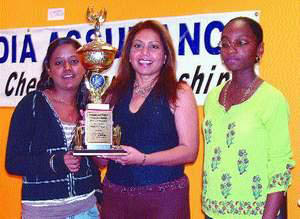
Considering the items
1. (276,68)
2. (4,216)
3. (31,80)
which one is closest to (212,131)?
(276,68)

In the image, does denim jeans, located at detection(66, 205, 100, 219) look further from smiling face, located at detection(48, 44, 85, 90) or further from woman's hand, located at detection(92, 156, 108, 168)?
smiling face, located at detection(48, 44, 85, 90)

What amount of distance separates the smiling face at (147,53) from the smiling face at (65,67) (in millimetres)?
252

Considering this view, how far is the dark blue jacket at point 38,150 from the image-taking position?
1906 millimetres

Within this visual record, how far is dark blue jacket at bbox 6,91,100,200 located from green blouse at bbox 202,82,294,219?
0.64 metres

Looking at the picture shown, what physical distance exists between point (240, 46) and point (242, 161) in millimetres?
412

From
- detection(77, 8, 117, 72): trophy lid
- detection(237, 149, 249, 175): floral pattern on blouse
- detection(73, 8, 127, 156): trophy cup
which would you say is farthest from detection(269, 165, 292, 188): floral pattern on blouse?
detection(77, 8, 117, 72): trophy lid

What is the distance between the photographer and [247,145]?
5.34ft

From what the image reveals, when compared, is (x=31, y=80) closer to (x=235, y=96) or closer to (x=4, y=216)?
(x=4, y=216)

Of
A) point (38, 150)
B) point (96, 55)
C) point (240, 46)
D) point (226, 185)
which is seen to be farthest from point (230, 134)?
point (38, 150)

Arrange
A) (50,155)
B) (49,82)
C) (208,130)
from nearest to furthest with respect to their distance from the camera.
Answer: (208,130)
(50,155)
(49,82)

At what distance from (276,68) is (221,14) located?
452 millimetres

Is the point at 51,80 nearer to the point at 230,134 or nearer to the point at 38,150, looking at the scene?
the point at 38,150

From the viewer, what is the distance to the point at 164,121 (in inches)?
73.6

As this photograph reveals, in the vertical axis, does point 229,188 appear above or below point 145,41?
below
